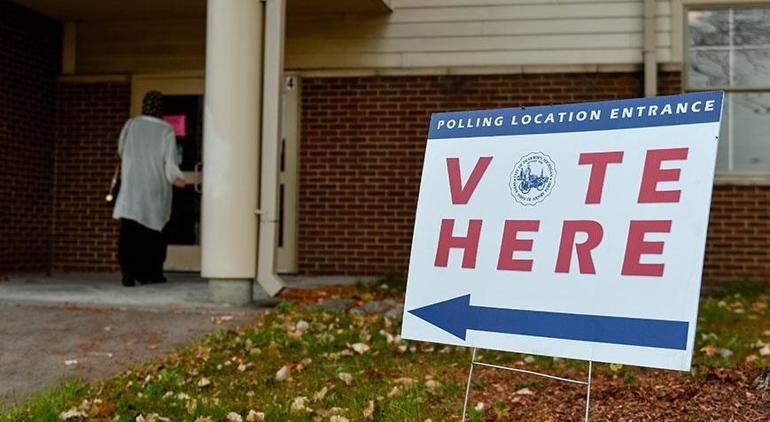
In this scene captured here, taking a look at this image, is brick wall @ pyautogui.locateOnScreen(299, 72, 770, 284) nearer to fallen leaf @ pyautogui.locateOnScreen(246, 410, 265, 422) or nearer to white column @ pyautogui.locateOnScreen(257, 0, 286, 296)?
white column @ pyautogui.locateOnScreen(257, 0, 286, 296)

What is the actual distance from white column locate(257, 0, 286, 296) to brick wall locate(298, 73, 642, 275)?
7.29 ft

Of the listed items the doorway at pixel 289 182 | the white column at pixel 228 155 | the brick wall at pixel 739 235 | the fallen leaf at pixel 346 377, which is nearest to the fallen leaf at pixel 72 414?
the fallen leaf at pixel 346 377

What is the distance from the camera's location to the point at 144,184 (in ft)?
22.8

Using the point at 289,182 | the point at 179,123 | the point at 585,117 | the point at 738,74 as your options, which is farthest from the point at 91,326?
the point at 738,74

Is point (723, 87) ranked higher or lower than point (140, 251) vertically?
higher

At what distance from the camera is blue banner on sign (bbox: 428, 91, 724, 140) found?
2553 millimetres

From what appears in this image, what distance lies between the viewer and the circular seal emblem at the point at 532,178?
9.28ft

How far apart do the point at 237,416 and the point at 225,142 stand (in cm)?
313

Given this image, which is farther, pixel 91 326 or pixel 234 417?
pixel 91 326

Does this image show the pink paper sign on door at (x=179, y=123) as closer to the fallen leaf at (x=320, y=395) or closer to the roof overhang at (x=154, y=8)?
the roof overhang at (x=154, y=8)

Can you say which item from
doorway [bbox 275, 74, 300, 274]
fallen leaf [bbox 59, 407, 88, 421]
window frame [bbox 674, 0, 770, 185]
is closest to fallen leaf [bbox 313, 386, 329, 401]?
fallen leaf [bbox 59, 407, 88, 421]

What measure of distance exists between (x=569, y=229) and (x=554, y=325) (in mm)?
345

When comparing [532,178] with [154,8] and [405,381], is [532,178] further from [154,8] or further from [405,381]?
[154,8]

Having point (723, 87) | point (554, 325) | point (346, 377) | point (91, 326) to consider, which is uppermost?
point (723, 87)
